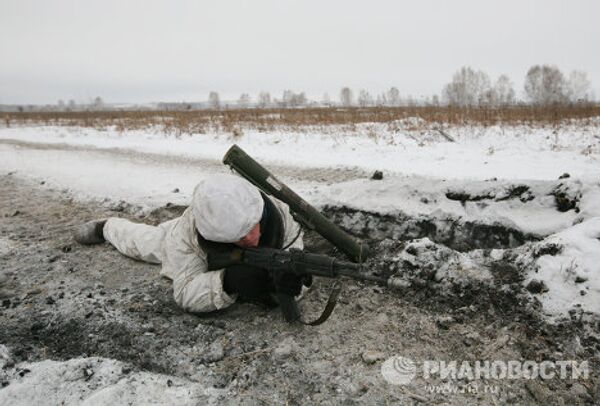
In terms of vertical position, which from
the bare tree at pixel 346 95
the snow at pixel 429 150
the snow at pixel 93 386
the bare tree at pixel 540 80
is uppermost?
the bare tree at pixel 346 95

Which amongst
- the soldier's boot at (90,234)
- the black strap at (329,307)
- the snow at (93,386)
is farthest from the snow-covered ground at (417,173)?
the snow at (93,386)

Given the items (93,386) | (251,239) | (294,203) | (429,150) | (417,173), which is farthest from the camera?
(429,150)

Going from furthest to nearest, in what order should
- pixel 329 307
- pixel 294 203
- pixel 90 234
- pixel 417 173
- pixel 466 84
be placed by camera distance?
pixel 466 84
pixel 417 173
pixel 90 234
pixel 294 203
pixel 329 307

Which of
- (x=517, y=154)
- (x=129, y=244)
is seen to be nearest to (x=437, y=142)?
(x=517, y=154)

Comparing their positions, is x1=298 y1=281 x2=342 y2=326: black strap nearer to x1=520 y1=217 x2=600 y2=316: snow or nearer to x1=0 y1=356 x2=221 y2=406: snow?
x1=0 y1=356 x2=221 y2=406: snow

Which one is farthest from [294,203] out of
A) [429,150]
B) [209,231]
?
[429,150]

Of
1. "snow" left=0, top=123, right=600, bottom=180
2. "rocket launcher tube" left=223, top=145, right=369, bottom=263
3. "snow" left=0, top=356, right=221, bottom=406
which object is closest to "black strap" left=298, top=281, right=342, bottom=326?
"snow" left=0, top=356, right=221, bottom=406

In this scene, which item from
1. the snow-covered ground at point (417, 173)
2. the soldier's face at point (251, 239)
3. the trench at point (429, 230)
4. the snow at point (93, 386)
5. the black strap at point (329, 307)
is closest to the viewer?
the snow at point (93, 386)

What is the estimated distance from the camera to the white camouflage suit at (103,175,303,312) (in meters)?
2.36

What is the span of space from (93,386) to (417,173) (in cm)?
491

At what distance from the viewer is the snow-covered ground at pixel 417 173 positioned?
9.58 feet

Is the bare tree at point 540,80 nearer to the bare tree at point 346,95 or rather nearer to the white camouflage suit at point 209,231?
the bare tree at point 346,95

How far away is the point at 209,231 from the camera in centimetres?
240

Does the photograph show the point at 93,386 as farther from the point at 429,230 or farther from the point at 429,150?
the point at 429,150
